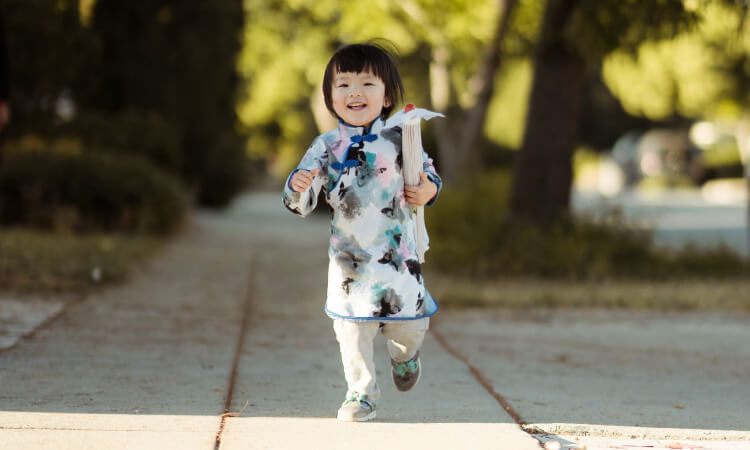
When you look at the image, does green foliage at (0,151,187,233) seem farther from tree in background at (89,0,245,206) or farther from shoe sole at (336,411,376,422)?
shoe sole at (336,411,376,422)

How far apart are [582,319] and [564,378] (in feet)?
7.35

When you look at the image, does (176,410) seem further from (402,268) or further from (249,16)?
(249,16)

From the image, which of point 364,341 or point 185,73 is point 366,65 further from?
point 185,73

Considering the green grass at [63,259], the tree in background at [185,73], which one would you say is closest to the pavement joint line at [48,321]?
the green grass at [63,259]

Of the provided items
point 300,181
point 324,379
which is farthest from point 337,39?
point 300,181

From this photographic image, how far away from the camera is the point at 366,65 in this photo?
3801mm

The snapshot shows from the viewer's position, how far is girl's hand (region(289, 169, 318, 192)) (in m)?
3.64

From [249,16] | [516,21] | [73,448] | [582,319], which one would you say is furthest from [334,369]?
[249,16]

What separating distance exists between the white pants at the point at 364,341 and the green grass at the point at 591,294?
12.2 ft

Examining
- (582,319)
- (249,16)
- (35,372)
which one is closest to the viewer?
(35,372)

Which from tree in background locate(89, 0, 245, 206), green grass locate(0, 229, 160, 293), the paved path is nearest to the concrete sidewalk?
the paved path

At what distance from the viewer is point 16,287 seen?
23.5ft

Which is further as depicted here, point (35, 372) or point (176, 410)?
point (35, 372)

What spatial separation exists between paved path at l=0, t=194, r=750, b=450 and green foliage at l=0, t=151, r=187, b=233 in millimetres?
3681
